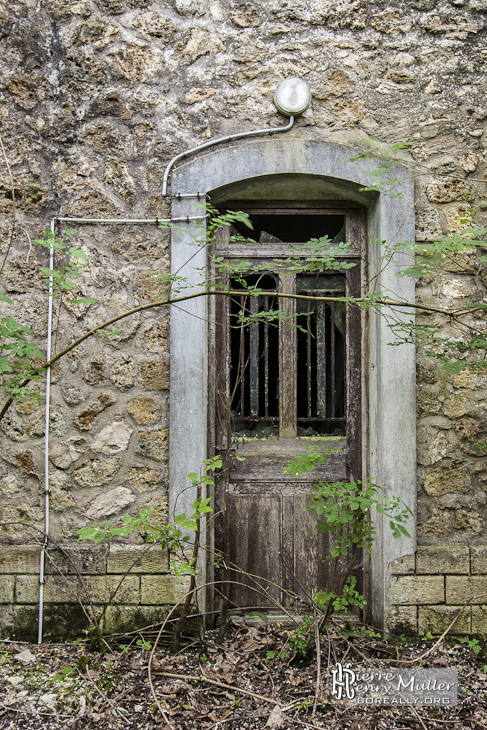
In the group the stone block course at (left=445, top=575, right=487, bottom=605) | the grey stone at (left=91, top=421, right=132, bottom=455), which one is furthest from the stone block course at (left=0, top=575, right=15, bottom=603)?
the stone block course at (left=445, top=575, right=487, bottom=605)

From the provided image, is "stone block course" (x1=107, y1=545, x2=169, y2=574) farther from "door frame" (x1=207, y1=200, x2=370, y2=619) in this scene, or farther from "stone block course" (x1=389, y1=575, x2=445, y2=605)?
"stone block course" (x1=389, y1=575, x2=445, y2=605)

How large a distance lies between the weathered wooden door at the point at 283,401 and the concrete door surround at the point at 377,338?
8.3 inches

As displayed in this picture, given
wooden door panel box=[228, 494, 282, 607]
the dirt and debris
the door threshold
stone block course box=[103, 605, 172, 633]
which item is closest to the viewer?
the dirt and debris

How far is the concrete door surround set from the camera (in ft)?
9.12

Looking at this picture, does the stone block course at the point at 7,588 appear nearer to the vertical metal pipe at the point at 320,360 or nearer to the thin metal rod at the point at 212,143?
the vertical metal pipe at the point at 320,360

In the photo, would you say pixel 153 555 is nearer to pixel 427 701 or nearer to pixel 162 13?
pixel 427 701

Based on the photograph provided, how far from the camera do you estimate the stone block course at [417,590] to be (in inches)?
108

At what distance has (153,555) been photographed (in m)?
2.76

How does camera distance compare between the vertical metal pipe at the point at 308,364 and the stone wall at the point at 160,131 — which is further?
the vertical metal pipe at the point at 308,364

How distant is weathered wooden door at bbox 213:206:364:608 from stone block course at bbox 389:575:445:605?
1.39 feet

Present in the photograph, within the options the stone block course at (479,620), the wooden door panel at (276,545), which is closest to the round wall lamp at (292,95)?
the wooden door panel at (276,545)

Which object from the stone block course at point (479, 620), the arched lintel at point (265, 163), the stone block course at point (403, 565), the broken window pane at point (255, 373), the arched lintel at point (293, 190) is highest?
the arched lintel at point (265, 163)

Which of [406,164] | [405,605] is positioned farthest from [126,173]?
[405,605]

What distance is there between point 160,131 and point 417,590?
2910 mm
